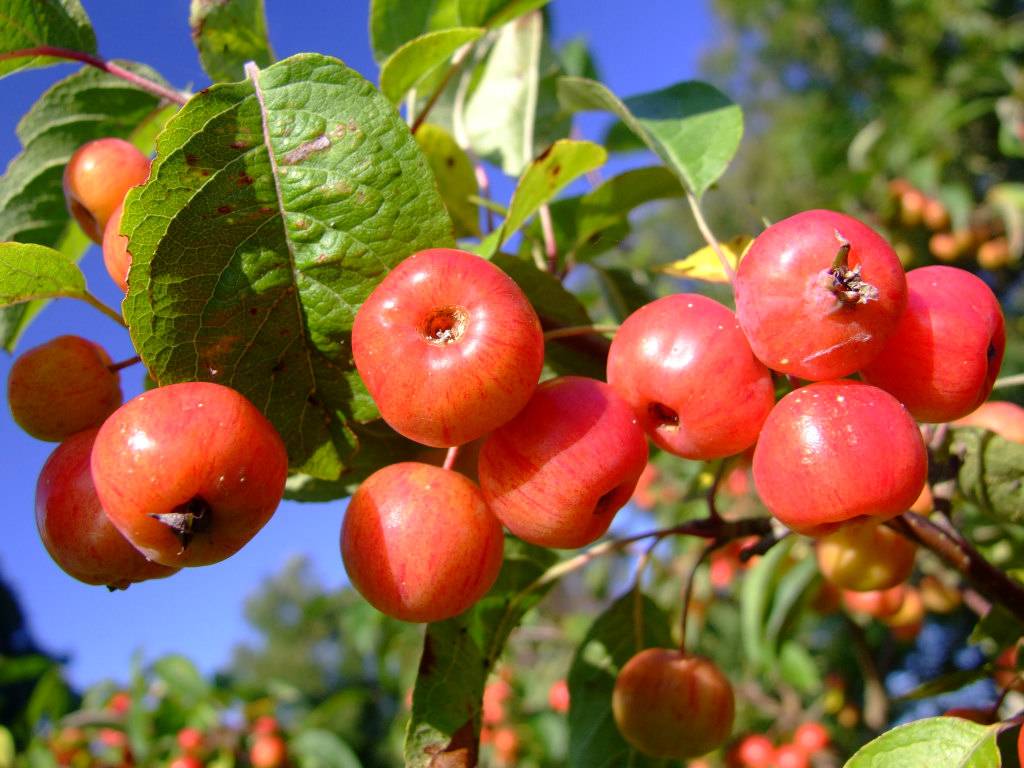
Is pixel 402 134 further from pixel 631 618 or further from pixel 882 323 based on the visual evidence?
pixel 631 618

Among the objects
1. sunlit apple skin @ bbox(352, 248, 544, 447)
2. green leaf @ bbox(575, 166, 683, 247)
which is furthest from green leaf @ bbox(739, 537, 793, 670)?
sunlit apple skin @ bbox(352, 248, 544, 447)

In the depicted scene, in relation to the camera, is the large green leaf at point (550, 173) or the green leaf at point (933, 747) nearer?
the green leaf at point (933, 747)

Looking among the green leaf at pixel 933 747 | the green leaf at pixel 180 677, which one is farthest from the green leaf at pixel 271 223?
the green leaf at pixel 180 677

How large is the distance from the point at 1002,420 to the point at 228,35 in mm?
1788

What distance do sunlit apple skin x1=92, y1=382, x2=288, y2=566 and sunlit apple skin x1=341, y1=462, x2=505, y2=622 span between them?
0.13m

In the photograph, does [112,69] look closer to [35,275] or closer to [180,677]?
[35,275]

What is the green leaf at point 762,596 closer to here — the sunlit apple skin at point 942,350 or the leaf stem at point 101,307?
the sunlit apple skin at point 942,350

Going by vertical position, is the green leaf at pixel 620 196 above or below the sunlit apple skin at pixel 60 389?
below

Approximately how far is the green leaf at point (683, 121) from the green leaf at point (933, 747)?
89 centimetres

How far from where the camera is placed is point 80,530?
93 centimetres

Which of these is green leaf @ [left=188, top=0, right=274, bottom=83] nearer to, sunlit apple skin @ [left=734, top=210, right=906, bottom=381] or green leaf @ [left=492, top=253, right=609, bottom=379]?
green leaf @ [left=492, top=253, right=609, bottom=379]

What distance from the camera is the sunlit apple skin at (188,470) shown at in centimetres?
82

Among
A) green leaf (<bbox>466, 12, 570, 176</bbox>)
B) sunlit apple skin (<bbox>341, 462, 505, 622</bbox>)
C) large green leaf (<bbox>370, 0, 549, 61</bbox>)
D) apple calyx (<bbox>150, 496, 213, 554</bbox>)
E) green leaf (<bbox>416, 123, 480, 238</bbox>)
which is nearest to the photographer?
apple calyx (<bbox>150, 496, 213, 554</bbox>)

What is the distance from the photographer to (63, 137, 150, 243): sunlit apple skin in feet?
4.02
